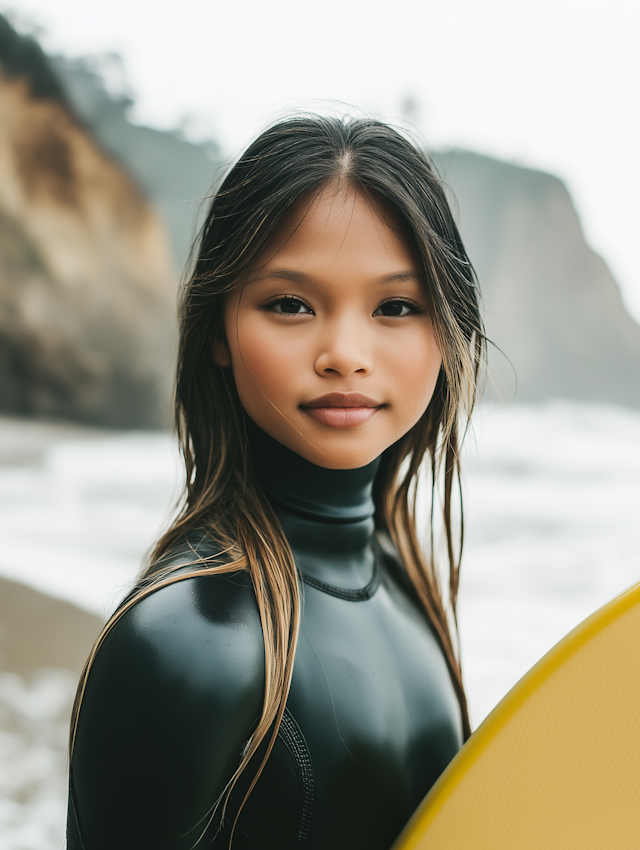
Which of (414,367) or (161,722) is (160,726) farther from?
(414,367)

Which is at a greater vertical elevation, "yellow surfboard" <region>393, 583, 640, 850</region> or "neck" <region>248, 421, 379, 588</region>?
"neck" <region>248, 421, 379, 588</region>

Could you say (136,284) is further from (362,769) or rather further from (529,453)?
(362,769)

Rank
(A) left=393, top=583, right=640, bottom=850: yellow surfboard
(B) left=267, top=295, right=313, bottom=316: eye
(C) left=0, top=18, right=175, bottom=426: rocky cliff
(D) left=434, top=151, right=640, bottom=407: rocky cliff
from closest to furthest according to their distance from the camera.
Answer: (A) left=393, top=583, right=640, bottom=850: yellow surfboard < (B) left=267, top=295, right=313, bottom=316: eye < (C) left=0, top=18, right=175, bottom=426: rocky cliff < (D) left=434, top=151, right=640, bottom=407: rocky cliff

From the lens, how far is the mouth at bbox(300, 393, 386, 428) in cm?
55

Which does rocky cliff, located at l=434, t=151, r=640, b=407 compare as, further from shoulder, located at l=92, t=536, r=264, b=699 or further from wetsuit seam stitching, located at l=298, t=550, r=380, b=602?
shoulder, located at l=92, t=536, r=264, b=699

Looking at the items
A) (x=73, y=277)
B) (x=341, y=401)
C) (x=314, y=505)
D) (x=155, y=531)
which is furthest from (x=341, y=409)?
(x=73, y=277)

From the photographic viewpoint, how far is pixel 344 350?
0.53 metres

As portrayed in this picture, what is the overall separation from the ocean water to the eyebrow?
1.24 m

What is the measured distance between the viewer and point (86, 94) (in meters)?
3.73

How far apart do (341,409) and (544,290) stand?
4381 mm

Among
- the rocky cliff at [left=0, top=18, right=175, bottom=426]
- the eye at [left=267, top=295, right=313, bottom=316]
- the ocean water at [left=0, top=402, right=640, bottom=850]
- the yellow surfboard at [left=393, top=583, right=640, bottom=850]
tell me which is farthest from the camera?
the rocky cliff at [left=0, top=18, right=175, bottom=426]

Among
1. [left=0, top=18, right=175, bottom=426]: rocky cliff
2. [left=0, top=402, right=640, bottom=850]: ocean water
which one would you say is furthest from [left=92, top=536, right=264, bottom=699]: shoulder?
[left=0, top=18, right=175, bottom=426]: rocky cliff

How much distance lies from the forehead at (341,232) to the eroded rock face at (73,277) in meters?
2.89

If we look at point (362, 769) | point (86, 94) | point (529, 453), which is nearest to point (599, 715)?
point (362, 769)
